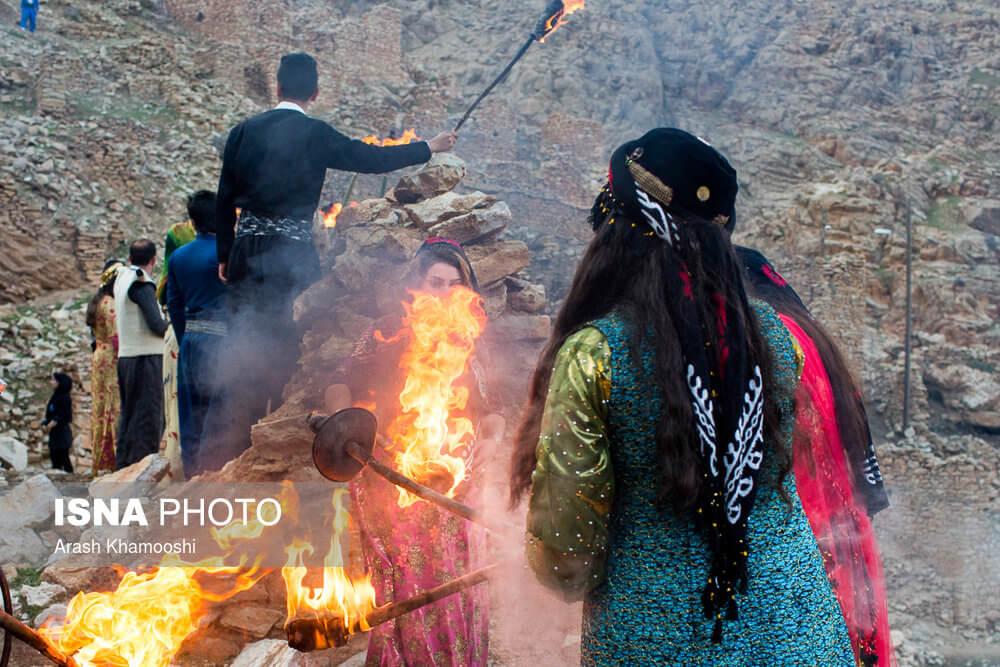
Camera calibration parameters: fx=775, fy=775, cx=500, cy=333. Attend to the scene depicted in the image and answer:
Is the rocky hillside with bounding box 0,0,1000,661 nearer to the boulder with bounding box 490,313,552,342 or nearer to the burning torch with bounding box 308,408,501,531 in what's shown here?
the boulder with bounding box 490,313,552,342

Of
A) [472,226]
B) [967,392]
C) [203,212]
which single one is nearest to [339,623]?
[203,212]

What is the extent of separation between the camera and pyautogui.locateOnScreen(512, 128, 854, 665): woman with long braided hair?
4.99 feet

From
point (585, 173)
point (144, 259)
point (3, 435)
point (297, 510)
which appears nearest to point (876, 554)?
point (297, 510)

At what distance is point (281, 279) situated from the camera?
4.25 meters

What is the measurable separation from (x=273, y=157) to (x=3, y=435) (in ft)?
22.7

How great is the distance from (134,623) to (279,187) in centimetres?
224

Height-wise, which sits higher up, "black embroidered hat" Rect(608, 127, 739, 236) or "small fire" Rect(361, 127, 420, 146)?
"black embroidered hat" Rect(608, 127, 739, 236)

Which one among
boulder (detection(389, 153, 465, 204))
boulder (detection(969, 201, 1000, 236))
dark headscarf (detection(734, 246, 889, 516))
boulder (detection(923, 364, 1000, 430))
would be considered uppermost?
dark headscarf (detection(734, 246, 889, 516))

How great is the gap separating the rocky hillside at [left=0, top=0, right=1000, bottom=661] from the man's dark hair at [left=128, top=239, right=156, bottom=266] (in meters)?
3.04

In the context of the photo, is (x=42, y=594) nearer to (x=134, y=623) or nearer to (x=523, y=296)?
(x=134, y=623)

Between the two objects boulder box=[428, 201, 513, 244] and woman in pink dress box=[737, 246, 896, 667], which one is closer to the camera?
woman in pink dress box=[737, 246, 896, 667]

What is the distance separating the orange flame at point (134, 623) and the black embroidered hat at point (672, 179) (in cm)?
237

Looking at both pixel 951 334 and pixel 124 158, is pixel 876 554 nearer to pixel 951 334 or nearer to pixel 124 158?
pixel 124 158

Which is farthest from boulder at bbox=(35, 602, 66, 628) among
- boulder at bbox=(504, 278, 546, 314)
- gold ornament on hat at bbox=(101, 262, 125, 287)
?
boulder at bbox=(504, 278, 546, 314)
